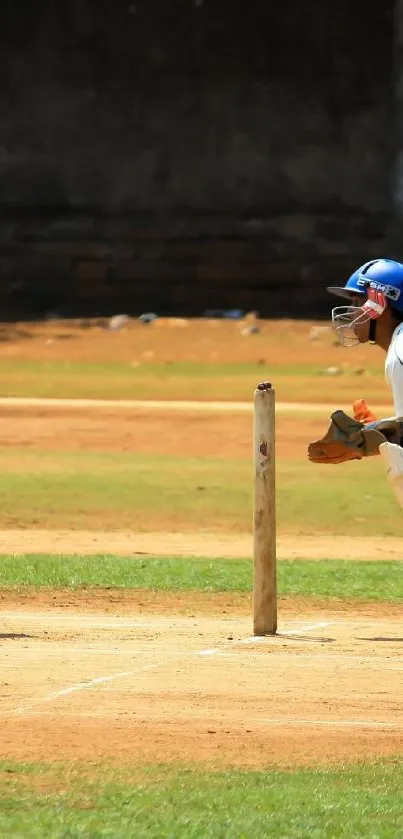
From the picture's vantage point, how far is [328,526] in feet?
58.9

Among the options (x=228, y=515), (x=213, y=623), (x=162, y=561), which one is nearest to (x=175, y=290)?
(x=228, y=515)

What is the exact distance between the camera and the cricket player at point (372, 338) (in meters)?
8.63

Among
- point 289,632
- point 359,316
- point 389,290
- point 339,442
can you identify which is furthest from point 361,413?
point 289,632

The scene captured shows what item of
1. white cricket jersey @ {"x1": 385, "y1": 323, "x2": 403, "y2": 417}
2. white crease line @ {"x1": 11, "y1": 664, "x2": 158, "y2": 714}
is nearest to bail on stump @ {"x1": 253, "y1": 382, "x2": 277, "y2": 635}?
white crease line @ {"x1": 11, "y1": 664, "x2": 158, "y2": 714}

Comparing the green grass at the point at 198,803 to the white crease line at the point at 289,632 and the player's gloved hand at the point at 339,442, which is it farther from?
the white crease line at the point at 289,632

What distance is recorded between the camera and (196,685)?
9250 mm

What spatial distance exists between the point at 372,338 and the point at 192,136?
27564mm

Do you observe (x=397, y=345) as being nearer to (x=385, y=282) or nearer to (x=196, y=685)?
(x=385, y=282)

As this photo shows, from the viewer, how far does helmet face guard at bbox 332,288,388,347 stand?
28.5 ft

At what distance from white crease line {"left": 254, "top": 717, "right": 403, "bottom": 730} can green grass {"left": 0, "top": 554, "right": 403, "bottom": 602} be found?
4610 mm

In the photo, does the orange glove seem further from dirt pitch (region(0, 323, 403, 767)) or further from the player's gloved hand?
dirt pitch (region(0, 323, 403, 767))

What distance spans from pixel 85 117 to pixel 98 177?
3.59 feet

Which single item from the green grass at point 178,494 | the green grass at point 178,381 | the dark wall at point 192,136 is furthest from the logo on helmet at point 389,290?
the dark wall at point 192,136

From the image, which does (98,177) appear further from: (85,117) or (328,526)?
(328,526)
